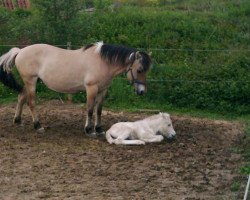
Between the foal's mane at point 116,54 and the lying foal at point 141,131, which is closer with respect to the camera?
the lying foal at point 141,131

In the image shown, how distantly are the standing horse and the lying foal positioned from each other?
0.54 m

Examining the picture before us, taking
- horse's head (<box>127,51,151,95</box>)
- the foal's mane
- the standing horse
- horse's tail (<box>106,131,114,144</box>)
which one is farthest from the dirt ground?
the foal's mane

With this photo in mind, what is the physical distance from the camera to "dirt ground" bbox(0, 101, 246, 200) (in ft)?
23.8

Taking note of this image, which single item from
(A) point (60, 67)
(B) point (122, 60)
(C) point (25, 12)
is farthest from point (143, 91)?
(C) point (25, 12)

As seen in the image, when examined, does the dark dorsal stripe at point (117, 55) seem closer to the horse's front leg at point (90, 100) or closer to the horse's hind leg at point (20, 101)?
the horse's front leg at point (90, 100)

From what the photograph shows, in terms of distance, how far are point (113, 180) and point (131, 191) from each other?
541 mm

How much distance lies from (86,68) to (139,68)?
89cm

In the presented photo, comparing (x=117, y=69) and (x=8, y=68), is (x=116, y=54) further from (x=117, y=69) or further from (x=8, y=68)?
(x=8, y=68)

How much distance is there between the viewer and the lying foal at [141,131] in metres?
9.66

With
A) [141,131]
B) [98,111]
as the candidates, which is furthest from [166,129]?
[98,111]

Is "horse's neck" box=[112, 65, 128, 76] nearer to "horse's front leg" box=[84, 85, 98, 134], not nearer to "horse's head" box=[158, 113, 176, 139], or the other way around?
"horse's front leg" box=[84, 85, 98, 134]

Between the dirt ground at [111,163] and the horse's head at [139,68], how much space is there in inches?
41.1

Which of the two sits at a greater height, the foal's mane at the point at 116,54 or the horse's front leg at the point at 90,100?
the foal's mane at the point at 116,54

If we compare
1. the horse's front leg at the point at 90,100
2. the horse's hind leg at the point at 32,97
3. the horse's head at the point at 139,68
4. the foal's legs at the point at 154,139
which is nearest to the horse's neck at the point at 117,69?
the horse's head at the point at 139,68
